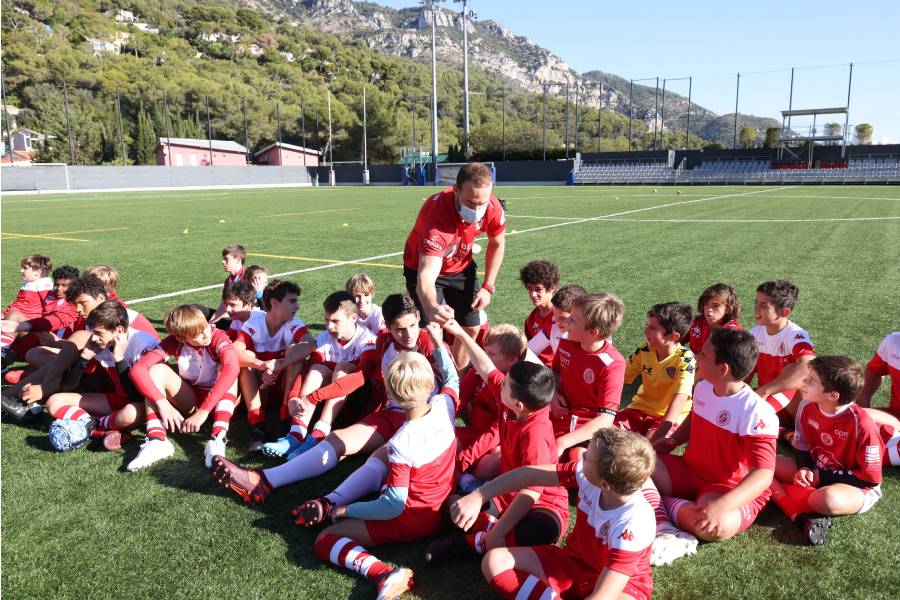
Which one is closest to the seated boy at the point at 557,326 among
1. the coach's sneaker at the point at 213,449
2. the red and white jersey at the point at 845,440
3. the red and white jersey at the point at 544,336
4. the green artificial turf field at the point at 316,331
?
the red and white jersey at the point at 544,336

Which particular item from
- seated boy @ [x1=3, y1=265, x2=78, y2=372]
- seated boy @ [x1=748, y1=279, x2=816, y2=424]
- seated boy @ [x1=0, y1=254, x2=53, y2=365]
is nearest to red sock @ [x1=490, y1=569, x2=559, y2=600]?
seated boy @ [x1=748, y1=279, x2=816, y2=424]

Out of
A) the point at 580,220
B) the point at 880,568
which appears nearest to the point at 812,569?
the point at 880,568

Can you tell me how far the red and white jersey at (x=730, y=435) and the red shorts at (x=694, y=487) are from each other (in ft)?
Answer: 0.11

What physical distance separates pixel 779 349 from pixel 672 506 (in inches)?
78.2

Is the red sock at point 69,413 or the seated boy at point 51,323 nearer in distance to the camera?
the red sock at point 69,413

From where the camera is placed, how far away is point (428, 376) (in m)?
3.06

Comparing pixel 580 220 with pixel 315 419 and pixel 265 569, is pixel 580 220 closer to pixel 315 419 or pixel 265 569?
pixel 315 419

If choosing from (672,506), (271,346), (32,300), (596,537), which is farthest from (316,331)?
(596,537)

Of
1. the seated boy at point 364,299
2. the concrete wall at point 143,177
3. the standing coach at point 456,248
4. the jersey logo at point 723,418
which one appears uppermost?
the concrete wall at point 143,177

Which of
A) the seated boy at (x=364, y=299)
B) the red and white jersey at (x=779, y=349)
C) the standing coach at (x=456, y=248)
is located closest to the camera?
the standing coach at (x=456, y=248)

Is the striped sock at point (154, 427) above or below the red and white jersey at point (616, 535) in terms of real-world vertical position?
below

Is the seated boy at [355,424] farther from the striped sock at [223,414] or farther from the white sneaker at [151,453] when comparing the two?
the white sneaker at [151,453]

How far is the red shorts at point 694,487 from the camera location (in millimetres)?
3100

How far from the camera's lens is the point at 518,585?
8.30ft
